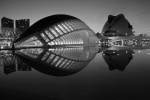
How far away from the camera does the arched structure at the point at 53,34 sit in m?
27.1

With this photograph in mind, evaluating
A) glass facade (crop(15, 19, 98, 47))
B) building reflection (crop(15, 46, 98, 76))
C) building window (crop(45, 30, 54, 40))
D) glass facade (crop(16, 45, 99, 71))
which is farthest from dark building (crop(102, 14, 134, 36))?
building reflection (crop(15, 46, 98, 76))

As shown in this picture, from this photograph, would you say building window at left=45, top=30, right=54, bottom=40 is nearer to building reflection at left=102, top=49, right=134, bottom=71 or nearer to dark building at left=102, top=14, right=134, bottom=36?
building reflection at left=102, top=49, right=134, bottom=71

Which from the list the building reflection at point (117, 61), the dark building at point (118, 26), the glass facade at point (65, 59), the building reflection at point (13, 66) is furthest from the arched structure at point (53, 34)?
the dark building at point (118, 26)

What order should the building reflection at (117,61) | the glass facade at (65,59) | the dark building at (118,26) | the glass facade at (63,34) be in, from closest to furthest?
the building reflection at (117,61) < the glass facade at (65,59) < the glass facade at (63,34) < the dark building at (118,26)

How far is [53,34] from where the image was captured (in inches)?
1116

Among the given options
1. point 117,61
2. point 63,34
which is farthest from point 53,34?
point 117,61

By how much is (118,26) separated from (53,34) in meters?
58.0

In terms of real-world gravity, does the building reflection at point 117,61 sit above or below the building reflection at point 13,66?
above

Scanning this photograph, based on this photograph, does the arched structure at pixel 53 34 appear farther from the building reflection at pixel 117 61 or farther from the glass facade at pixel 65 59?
the building reflection at pixel 117 61

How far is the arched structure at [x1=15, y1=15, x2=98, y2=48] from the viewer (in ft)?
89.0

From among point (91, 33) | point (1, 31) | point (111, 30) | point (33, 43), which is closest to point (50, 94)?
point (33, 43)

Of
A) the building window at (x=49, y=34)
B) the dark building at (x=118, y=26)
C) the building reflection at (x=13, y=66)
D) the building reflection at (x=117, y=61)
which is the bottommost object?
the building reflection at (x=13, y=66)

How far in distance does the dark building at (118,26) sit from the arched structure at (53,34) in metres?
44.6

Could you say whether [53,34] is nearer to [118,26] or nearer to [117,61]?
[117,61]
